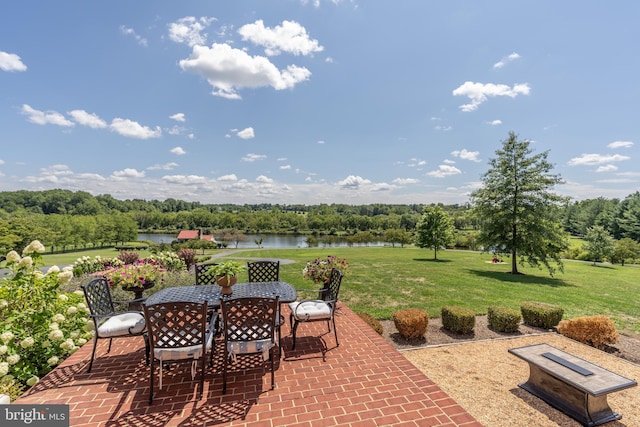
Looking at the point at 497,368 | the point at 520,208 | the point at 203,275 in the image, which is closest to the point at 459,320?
the point at 497,368

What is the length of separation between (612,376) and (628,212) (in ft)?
182

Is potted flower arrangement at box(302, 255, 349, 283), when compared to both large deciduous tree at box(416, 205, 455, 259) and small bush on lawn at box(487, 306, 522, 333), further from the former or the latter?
large deciduous tree at box(416, 205, 455, 259)

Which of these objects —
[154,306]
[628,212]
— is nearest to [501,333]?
[154,306]

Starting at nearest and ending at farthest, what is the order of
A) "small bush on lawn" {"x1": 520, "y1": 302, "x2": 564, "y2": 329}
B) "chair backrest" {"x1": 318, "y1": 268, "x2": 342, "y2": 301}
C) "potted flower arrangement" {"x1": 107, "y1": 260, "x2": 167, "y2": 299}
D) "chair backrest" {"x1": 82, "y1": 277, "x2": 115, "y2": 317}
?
"chair backrest" {"x1": 82, "y1": 277, "x2": 115, "y2": 317} < "chair backrest" {"x1": 318, "y1": 268, "x2": 342, "y2": 301} < "potted flower arrangement" {"x1": 107, "y1": 260, "x2": 167, "y2": 299} < "small bush on lawn" {"x1": 520, "y1": 302, "x2": 564, "y2": 329}

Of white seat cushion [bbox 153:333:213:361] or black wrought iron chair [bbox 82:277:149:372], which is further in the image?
black wrought iron chair [bbox 82:277:149:372]

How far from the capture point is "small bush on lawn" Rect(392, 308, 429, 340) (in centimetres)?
584

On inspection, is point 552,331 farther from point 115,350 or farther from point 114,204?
point 114,204

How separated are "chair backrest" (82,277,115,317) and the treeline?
31010 millimetres

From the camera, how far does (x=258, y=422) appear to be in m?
2.60

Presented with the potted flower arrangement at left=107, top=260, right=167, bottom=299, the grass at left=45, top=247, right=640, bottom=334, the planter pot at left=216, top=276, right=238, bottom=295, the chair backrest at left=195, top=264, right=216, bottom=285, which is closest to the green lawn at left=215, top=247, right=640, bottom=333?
the grass at left=45, top=247, right=640, bottom=334

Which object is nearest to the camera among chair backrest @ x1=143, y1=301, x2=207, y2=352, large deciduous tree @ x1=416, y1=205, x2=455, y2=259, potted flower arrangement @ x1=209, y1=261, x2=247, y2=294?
chair backrest @ x1=143, y1=301, x2=207, y2=352

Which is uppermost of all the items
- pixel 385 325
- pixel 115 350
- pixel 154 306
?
pixel 154 306

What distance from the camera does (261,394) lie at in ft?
10.0

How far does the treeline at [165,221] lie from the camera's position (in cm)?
3825
